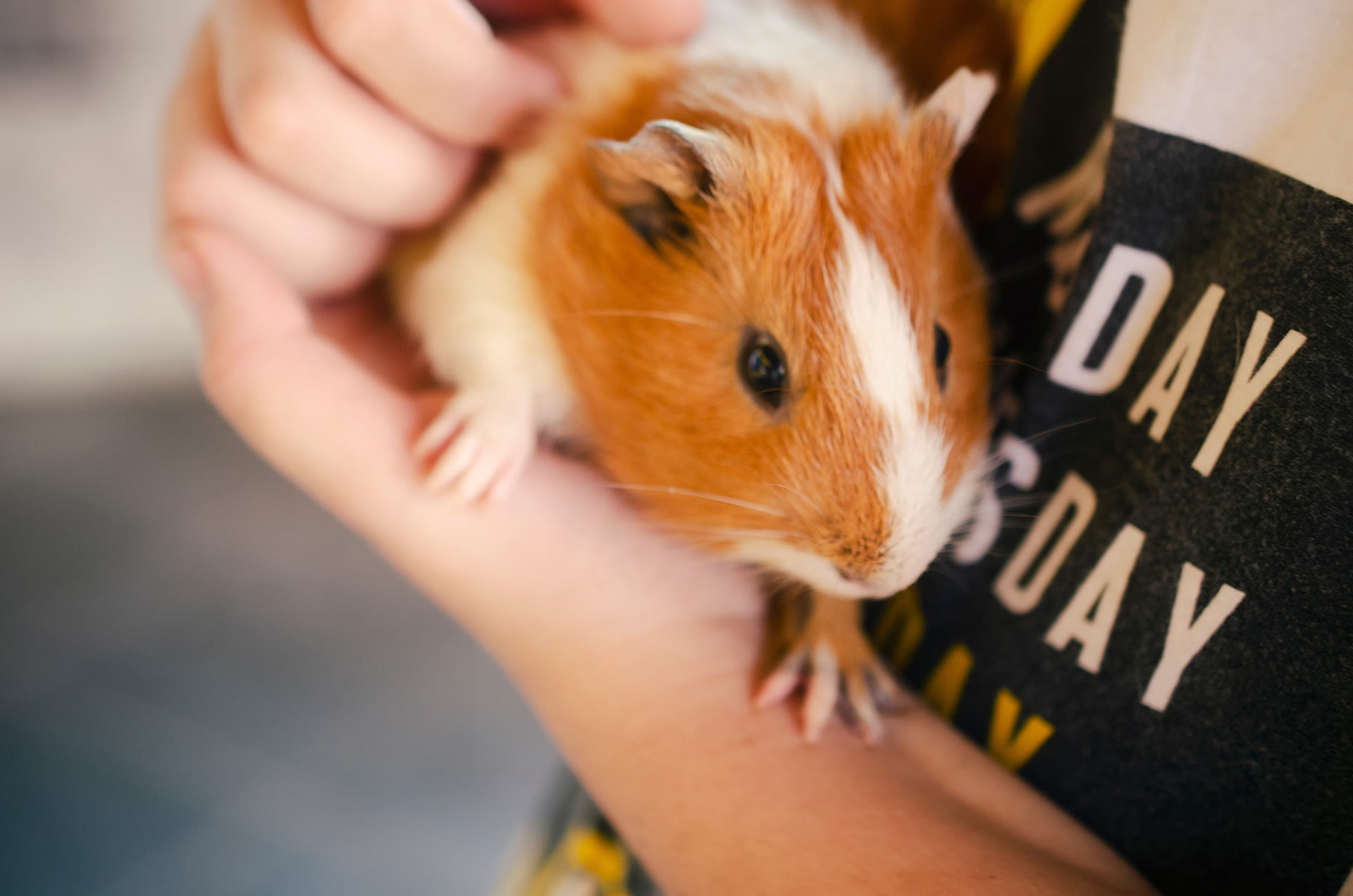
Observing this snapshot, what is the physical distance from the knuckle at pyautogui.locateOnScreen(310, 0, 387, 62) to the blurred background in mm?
1867

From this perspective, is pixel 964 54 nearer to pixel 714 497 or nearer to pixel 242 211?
pixel 714 497

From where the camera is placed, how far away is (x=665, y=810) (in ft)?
2.71

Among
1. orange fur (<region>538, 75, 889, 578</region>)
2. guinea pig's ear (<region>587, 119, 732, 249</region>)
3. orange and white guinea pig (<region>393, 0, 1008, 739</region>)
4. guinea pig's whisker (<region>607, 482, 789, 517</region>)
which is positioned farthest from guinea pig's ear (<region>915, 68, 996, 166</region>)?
guinea pig's whisker (<region>607, 482, 789, 517</region>)

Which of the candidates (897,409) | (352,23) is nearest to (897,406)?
(897,409)

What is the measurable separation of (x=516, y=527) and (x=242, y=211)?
597 mm

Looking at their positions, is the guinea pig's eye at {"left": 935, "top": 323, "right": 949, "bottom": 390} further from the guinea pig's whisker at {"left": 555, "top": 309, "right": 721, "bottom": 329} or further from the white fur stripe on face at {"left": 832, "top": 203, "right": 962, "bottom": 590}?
the guinea pig's whisker at {"left": 555, "top": 309, "right": 721, "bottom": 329}

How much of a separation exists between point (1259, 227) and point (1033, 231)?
29 cm

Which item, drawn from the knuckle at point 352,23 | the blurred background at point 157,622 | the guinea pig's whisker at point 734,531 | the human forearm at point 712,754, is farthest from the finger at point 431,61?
the blurred background at point 157,622

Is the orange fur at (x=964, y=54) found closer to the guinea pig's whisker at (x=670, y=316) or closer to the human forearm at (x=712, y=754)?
the guinea pig's whisker at (x=670, y=316)

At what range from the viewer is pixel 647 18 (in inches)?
39.6

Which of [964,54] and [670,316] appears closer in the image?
[670,316]

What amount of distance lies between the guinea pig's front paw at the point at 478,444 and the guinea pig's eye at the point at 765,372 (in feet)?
1.00

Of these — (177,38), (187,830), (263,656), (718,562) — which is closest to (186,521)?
(263,656)

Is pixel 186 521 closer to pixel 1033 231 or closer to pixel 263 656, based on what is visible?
pixel 263 656
